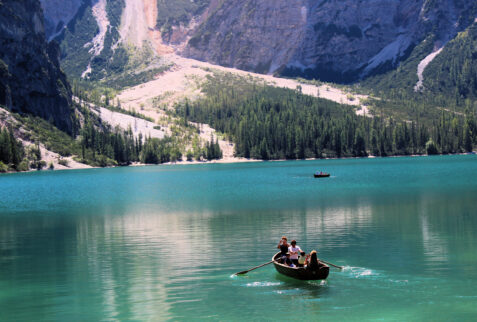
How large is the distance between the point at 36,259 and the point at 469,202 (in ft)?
189

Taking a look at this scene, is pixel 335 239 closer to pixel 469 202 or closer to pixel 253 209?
pixel 253 209

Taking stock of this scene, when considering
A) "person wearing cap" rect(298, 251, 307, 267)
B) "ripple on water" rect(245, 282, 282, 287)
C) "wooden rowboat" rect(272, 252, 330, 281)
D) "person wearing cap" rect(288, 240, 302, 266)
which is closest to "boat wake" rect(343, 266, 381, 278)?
"wooden rowboat" rect(272, 252, 330, 281)

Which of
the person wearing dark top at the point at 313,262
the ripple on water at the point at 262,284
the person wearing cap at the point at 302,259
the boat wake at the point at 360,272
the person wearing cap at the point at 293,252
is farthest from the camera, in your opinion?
the person wearing cap at the point at 302,259

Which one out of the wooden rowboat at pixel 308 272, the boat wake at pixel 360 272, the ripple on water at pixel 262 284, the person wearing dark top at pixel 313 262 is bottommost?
the ripple on water at pixel 262 284

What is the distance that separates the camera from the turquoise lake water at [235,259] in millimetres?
34312

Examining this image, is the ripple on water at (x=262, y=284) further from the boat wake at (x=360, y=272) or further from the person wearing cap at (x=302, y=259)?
the boat wake at (x=360, y=272)

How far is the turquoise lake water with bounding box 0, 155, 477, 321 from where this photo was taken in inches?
1351

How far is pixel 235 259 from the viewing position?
4759 cm

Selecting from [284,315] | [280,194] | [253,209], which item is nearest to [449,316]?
[284,315]

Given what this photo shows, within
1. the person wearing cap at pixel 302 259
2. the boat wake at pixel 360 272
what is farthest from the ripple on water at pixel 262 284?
the boat wake at pixel 360 272

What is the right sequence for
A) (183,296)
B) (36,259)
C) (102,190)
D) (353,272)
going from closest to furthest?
(183,296)
(353,272)
(36,259)
(102,190)

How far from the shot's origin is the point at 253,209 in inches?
3241

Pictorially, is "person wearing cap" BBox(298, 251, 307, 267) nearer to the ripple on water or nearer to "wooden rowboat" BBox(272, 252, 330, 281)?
"wooden rowboat" BBox(272, 252, 330, 281)

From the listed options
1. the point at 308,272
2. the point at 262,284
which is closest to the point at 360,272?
the point at 308,272
